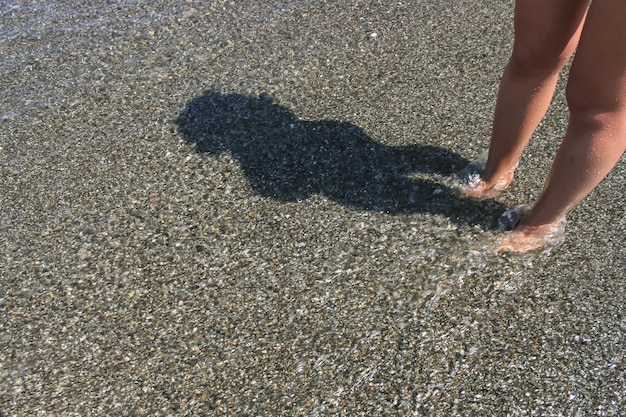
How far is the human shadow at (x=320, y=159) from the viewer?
2.87 meters

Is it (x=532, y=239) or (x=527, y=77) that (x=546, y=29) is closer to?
(x=527, y=77)

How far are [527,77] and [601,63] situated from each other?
1.29 feet

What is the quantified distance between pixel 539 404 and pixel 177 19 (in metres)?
3.00

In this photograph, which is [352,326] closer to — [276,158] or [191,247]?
[191,247]

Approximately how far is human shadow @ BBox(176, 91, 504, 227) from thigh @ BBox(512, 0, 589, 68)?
0.65 metres

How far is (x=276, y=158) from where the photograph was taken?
3.14 meters

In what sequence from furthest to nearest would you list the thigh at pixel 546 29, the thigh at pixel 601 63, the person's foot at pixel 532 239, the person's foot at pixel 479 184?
the person's foot at pixel 479 184
the person's foot at pixel 532 239
the thigh at pixel 546 29
the thigh at pixel 601 63

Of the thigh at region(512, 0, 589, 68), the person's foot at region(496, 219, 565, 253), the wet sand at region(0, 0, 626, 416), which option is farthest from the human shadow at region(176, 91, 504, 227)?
the thigh at region(512, 0, 589, 68)

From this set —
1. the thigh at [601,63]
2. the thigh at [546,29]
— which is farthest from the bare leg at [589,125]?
the thigh at [546,29]

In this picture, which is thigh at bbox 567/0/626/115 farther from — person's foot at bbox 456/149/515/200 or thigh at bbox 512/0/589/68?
person's foot at bbox 456/149/515/200

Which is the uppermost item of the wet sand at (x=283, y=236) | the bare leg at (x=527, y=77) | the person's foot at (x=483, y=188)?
the bare leg at (x=527, y=77)

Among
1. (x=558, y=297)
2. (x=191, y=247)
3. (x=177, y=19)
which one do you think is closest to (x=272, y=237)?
(x=191, y=247)

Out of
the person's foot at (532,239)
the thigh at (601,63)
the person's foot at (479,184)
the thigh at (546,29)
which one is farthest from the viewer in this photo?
the person's foot at (479,184)

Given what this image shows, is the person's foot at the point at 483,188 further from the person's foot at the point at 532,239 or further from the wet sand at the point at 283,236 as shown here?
the person's foot at the point at 532,239
